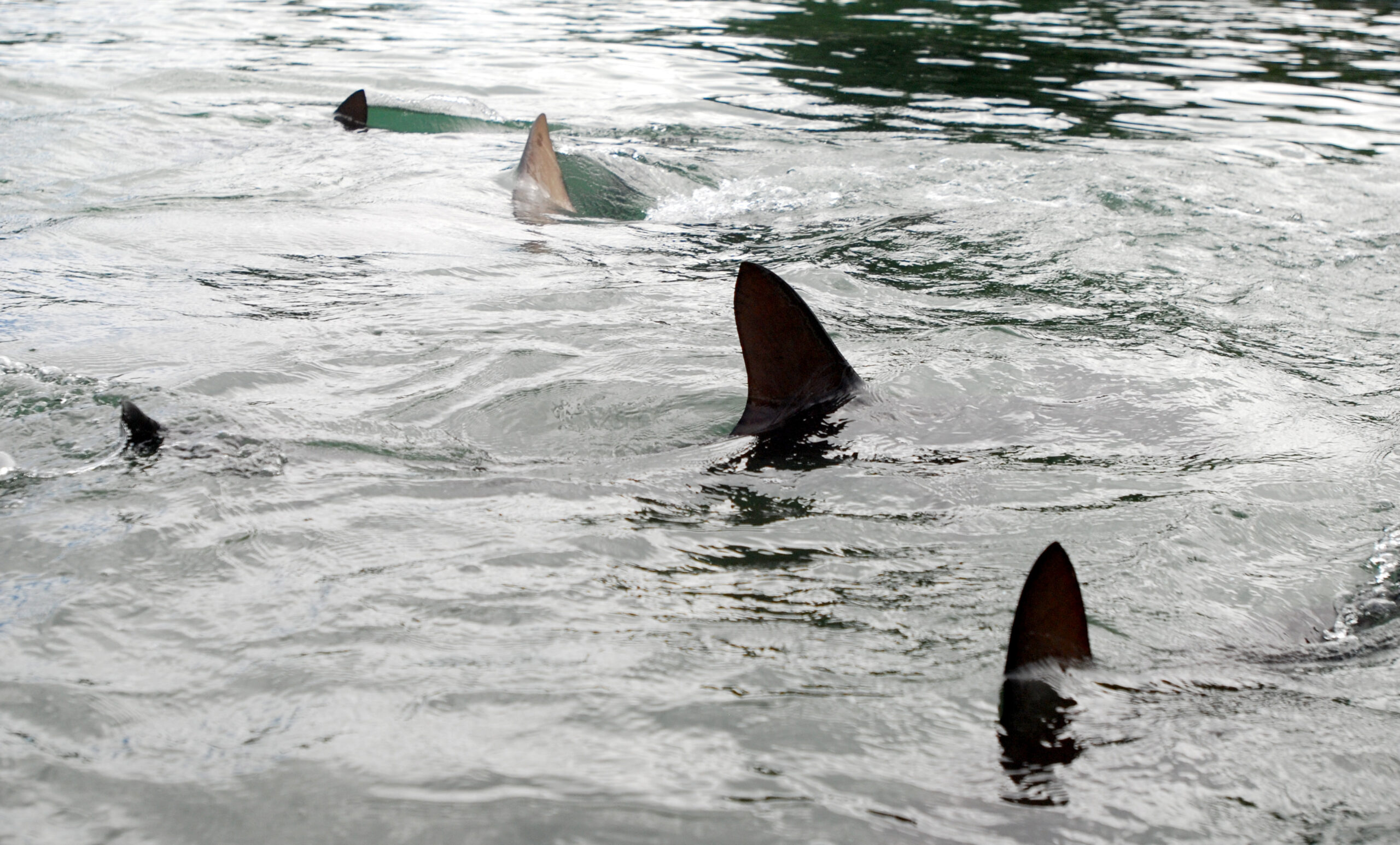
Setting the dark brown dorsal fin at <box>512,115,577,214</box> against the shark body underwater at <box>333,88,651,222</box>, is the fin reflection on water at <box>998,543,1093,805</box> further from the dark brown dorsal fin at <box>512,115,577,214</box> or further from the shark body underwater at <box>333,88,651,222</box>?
the dark brown dorsal fin at <box>512,115,577,214</box>

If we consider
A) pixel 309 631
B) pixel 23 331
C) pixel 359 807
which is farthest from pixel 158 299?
pixel 359 807

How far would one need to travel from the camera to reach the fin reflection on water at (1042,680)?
2.02 meters

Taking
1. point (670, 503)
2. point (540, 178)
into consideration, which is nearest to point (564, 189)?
point (540, 178)

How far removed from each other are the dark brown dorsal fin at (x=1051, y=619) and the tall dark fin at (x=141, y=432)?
7.70 ft

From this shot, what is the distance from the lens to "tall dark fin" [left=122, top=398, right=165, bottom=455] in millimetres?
3145

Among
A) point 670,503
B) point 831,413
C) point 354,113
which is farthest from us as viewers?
point 354,113

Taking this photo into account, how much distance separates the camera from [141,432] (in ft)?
10.4

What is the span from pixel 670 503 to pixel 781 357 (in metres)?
0.67

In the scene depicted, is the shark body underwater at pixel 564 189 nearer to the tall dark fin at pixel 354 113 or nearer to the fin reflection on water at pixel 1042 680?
the tall dark fin at pixel 354 113

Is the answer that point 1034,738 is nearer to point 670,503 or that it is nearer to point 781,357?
point 670,503

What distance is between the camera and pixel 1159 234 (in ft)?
20.7

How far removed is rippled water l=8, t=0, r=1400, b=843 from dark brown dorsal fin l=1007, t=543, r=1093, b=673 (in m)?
0.07

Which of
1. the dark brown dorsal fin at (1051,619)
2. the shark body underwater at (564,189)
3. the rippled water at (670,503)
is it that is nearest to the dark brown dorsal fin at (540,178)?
the shark body underwater at (564,189)

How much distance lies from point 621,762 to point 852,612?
72 cm
